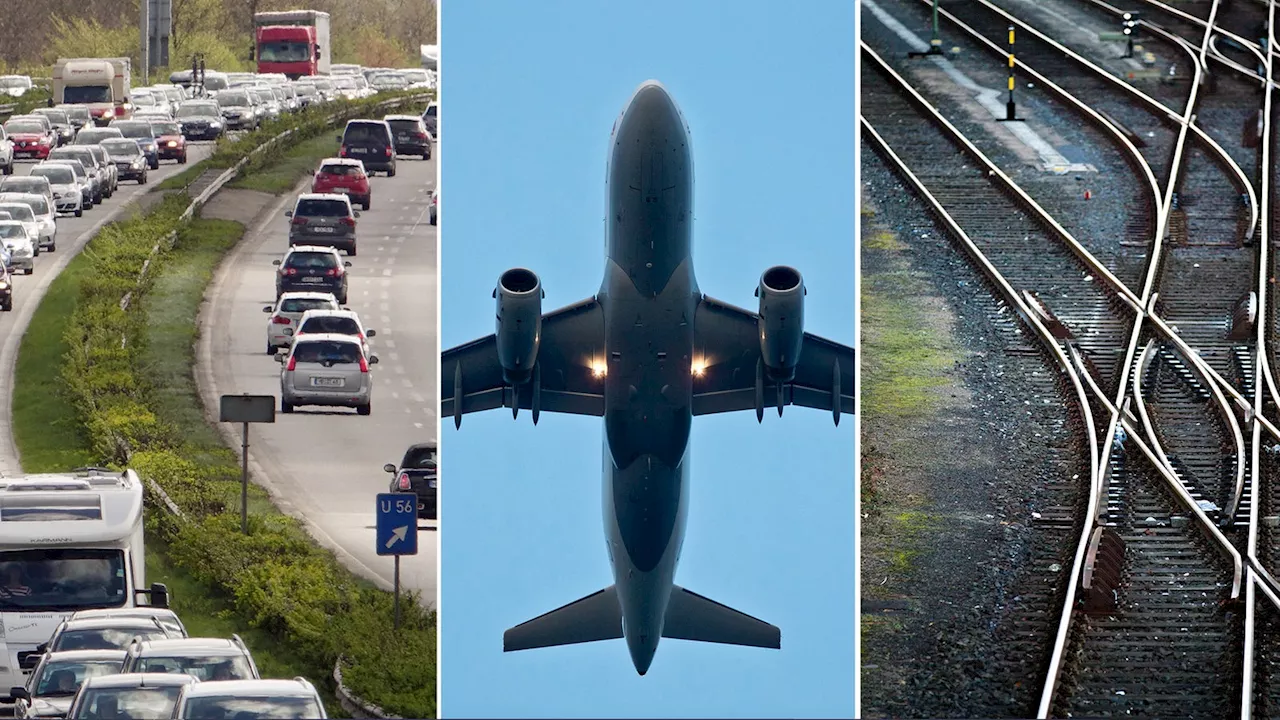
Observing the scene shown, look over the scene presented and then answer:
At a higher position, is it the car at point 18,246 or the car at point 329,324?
the car at point 329,324

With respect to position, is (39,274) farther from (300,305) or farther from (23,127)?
(23,127)

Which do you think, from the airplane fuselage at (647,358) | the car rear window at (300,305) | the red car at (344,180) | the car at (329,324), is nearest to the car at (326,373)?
the car at (329,324)

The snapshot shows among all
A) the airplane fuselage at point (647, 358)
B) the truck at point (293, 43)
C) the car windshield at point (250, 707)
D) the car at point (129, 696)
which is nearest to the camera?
the airplane fuselage at point (647, 358)

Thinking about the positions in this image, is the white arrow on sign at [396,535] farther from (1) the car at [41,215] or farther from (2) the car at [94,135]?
(2) the car at [94,135]

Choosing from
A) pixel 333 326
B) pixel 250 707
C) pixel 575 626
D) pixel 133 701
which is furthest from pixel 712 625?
pixel 333 326

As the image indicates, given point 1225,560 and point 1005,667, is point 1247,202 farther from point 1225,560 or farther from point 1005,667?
point 1005,667

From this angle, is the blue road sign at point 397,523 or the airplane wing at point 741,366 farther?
the blue road sign at point 397,523
